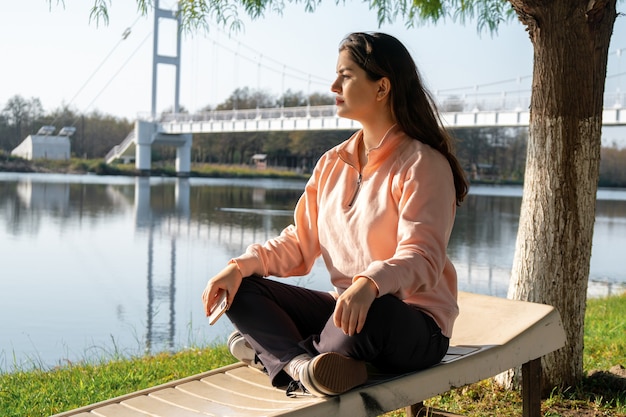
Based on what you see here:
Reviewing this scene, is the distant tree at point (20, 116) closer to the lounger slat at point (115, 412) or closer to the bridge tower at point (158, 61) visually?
the bridge tower at point (158, 61)

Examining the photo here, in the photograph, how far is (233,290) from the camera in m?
1.67

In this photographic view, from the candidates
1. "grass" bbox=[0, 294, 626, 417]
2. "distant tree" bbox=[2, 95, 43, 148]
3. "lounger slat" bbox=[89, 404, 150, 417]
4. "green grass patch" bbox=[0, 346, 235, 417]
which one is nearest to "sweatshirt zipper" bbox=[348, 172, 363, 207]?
"lounger slat" bbox=[89, 404, 150, 417]

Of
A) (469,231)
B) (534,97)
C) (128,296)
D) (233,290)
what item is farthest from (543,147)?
(469,231)

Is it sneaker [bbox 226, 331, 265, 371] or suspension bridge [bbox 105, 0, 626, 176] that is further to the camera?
suspension bridge [bbox 105, 0, 626, 176]

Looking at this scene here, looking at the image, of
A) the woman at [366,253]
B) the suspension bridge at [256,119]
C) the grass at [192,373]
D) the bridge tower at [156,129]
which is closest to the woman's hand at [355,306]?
the woman at [366,253]

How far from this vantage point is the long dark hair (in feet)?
5.68

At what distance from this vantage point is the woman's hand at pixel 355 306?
56.9 inches

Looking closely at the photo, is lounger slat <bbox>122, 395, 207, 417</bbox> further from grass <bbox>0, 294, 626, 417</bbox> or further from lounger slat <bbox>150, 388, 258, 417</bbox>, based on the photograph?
grass <bbox>0, 294, 626, 417</bbox>

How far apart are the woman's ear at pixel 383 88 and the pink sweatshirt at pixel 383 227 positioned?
0.26 feet

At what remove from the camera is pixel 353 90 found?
1.76 metres

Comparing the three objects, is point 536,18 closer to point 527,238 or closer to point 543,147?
point 543,147

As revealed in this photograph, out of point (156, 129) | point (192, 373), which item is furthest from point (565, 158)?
point (156, 129)

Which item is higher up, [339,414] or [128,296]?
[339,414]

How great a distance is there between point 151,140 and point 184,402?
37.5 metres
